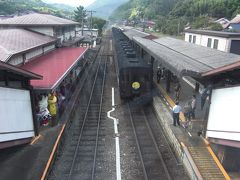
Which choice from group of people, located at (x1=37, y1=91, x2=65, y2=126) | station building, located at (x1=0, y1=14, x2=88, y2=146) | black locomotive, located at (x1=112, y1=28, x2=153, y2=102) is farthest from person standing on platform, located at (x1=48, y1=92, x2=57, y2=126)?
black locomotive, located at (x1=112, y1=28, x2=153, y2=102)

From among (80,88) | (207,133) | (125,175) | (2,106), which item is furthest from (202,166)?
(80,88)

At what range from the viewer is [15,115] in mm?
10539

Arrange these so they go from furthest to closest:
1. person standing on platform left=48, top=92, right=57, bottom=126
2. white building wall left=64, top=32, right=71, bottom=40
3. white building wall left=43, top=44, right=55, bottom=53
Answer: white building wall left=64, top=32, right=71, bottom=40
white building wall left=43, top=44, right=55, bottom=53
person standing on platform left=48, top=92, right=57, bottom=126

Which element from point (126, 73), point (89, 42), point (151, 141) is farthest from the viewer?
point (89, 42)

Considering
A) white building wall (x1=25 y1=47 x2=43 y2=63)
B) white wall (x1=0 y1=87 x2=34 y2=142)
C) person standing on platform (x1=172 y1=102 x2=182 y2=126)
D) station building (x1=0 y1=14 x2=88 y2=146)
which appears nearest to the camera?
white wall (x1=0 y1=87 x2=34 y2=142)

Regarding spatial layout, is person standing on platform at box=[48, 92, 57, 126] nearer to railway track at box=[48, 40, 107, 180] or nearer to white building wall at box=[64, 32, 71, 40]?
railway track at box=[48, 40, 107, 180]

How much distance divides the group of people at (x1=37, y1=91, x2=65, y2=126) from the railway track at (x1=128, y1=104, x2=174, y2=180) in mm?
4479

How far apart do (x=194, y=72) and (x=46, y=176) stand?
714 centimetres

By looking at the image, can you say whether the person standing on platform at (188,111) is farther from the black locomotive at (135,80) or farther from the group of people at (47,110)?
the group of people at (47,110)

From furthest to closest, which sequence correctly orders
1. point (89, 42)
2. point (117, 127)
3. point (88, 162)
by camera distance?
point (89, 42) → point (117, 127) → point (88, 162)

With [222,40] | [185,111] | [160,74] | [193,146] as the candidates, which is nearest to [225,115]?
[193,146]

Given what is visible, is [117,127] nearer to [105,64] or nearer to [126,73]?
[126,73]

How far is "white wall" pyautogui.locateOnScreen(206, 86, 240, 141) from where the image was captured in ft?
30.4

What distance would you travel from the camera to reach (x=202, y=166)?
32.8ft
